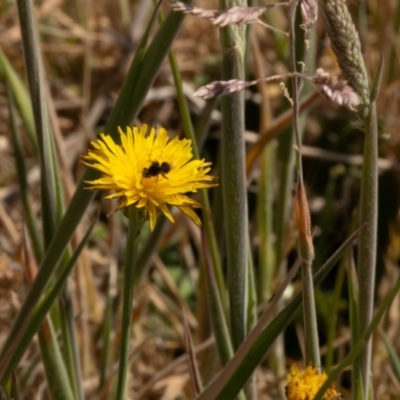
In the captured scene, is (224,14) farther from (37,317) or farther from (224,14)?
(37,317)

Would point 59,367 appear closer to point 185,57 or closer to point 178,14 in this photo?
point 178,14

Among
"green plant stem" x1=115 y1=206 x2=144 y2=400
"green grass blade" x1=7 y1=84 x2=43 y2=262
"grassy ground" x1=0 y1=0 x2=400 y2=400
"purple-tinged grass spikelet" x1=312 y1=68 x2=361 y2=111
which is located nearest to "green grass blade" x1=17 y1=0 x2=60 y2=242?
"grassy ground" x1=0 y1=0 x2=400 y2=400

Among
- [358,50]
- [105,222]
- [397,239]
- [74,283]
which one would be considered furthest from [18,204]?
[358,50]

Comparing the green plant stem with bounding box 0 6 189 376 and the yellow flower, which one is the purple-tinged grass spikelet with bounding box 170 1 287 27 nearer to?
the green plant stem with bounding box 0 6 189 376

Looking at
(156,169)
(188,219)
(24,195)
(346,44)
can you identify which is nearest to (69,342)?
(24,195)

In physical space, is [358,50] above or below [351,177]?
above

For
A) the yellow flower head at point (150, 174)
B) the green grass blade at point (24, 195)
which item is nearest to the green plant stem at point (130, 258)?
the yellow flower head at point (150, 174)

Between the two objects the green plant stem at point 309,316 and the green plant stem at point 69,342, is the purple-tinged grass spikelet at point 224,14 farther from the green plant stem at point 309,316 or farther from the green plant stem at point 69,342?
the green plant stem at point 69,342
